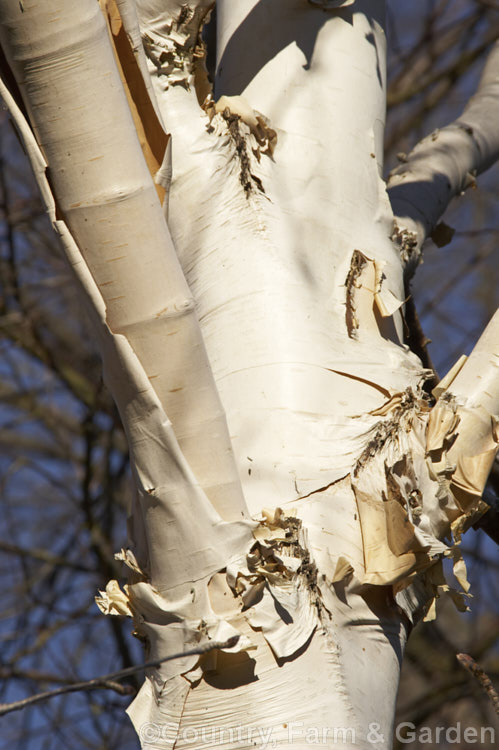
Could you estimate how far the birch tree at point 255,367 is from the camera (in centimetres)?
75

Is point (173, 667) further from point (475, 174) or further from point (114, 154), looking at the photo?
point (475, 174)

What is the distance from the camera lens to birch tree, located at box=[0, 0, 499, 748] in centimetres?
75

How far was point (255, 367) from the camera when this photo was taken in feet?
3.15

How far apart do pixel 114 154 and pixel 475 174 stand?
134 cm

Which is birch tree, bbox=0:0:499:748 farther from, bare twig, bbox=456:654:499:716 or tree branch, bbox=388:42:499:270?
tree branch, bbox=388:42:499:270

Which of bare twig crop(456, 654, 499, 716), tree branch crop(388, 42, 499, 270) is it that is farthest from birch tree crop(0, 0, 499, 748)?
tree branch crop(388, 42, 499, 270)

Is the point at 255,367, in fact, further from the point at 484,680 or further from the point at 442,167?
the point at 442,167

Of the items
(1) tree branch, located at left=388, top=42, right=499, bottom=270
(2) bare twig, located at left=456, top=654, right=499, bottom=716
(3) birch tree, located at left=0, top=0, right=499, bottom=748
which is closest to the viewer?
(3) birch tree, located at left=0, top=0, right=499, bottom=748

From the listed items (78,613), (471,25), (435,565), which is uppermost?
(435,565)

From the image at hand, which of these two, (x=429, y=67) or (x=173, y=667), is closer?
(x=173, y=667)

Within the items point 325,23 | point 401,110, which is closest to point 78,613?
point 325,23

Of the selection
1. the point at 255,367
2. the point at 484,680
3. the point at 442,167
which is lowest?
the point at 484,680

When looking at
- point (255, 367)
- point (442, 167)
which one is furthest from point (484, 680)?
point (442, 167)

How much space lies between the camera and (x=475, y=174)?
1840mm
